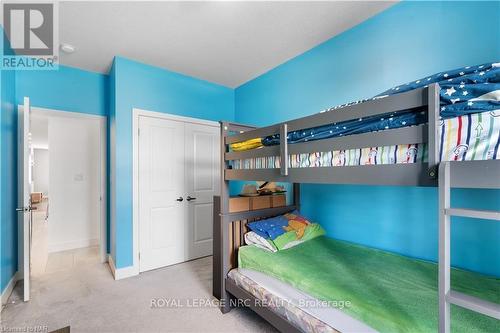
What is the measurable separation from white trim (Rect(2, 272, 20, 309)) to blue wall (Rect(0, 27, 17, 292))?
1.9 inches

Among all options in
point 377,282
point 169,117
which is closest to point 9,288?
point 169,117

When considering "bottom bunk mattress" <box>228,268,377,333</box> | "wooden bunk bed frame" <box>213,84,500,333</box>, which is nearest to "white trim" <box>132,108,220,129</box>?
"wooden bunk bed frame" <box>213,84,500,333</box>

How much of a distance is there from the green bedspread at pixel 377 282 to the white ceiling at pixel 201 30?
6.85 ft

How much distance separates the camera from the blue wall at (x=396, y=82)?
1571 mm

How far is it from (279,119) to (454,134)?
222 centimetres

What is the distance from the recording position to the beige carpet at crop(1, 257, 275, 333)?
1844mm

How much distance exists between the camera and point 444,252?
0.86 metres

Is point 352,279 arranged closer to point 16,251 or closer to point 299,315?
point 299,315

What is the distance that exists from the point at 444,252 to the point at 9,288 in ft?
11.7

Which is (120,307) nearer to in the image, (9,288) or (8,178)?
(9,288)

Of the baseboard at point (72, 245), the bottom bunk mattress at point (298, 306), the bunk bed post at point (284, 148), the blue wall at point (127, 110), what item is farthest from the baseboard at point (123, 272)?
the bunk bed post at point (284, 148)

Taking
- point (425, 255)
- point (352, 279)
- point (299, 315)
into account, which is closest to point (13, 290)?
point (299, 315)

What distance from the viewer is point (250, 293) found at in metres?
1.76
